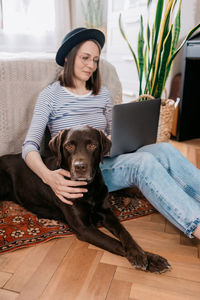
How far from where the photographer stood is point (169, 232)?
1.63 m

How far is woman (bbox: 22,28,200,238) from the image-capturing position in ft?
4.62

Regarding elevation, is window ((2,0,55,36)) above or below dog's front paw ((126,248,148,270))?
above

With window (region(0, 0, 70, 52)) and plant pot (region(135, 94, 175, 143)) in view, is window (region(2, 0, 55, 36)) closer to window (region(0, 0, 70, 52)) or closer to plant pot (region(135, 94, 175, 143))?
window (region(0, 0, 70, 52))

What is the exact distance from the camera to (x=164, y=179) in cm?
145

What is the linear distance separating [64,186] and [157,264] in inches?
23.5

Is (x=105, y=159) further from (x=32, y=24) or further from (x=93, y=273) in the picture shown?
(x=32, y=24)

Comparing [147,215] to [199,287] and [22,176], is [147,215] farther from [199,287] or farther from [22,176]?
[22,176]

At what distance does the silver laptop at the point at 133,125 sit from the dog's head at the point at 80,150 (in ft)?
0.49

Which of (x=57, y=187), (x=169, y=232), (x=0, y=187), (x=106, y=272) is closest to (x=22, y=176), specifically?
(x=0, y=187)

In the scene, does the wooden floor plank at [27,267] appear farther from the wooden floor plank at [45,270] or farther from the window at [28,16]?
Result: the window at [28,16]

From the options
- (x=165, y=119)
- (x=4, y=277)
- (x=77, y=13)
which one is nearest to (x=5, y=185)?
(x=4, y=277)

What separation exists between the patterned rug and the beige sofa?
47cm

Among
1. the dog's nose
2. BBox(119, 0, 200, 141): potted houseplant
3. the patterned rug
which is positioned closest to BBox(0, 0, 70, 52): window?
BBox(119, 0, 200, 141): potted houseplant

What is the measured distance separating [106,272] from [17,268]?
43 centimetres
